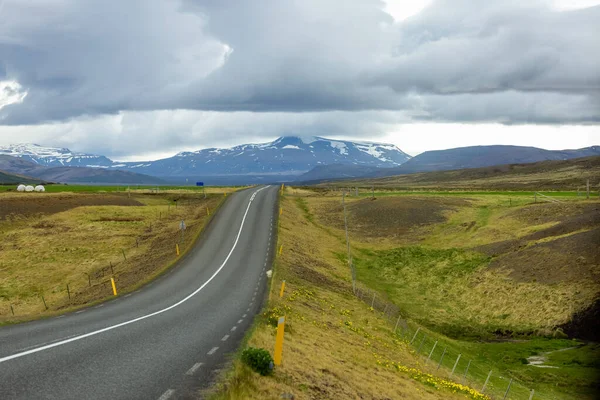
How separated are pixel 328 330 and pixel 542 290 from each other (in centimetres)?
2588

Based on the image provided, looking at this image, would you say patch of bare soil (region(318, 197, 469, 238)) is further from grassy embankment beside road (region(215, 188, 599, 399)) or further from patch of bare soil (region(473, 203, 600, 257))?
patch of bare soil (region(473, 203, 600, 257))

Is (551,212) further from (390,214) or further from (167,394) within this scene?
(167,394)

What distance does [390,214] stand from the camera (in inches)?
3219

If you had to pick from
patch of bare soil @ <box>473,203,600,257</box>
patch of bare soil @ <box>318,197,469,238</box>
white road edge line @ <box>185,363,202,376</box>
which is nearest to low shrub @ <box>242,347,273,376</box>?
white road edge line @ <box>185,363,202,376</box>

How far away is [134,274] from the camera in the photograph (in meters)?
48.0

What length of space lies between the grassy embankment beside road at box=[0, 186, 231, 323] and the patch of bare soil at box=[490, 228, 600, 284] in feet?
108

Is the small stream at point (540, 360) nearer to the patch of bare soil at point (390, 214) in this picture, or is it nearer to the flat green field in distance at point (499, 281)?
the flat green field in distance at point (499, 281)

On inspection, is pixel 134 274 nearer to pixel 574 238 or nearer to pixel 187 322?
pixel 187 322

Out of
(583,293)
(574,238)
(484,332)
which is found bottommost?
(484,332)

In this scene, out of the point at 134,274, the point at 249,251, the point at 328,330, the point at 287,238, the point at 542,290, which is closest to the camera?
the point at 328,330

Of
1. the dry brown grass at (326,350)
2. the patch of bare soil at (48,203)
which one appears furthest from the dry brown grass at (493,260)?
the patch of bare soil at (48,203)

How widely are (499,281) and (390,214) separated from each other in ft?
110

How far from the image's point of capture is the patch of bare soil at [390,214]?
76125 mm

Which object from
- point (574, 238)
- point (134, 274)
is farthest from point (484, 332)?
point (134, 274)
